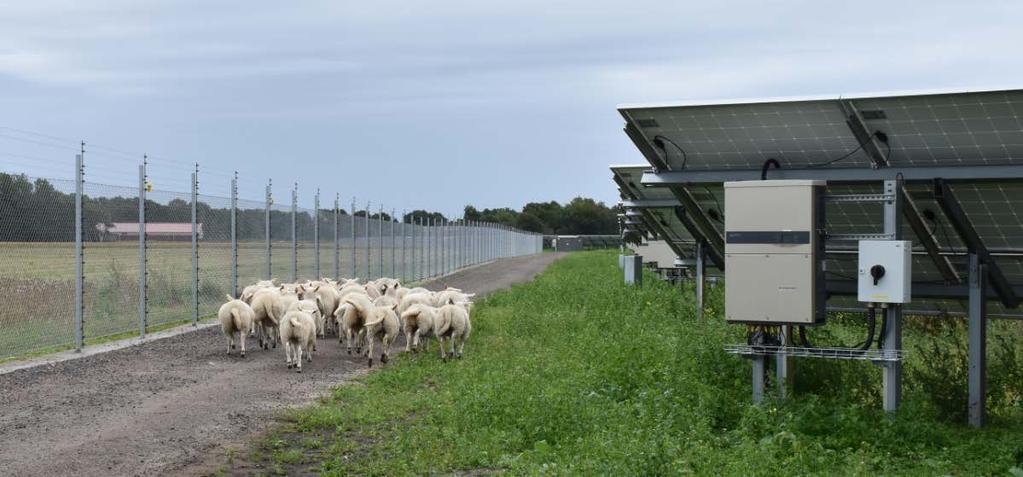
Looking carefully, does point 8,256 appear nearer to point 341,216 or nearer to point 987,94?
point 987,94

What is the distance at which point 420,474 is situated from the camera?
788 cm

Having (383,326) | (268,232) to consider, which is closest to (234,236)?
(268,232)

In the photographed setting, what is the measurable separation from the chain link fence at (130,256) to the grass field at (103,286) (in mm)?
18

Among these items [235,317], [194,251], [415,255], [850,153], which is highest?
[850,153]

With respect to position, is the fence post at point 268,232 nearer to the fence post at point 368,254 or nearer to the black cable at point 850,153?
the fence post at point 368,254

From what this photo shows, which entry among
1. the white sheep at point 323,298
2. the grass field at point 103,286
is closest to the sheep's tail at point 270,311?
the white sheep at point 323,298

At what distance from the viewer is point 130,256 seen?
17797 millimetres

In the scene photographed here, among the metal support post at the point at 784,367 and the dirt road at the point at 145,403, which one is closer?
the dirt road at the point at 145,403

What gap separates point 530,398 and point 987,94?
4.64m

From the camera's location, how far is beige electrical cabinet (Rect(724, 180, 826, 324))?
31.1 feet

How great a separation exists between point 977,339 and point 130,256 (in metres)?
13.0

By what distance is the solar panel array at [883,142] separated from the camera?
943 cm

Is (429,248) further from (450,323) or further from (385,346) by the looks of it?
(450,323)

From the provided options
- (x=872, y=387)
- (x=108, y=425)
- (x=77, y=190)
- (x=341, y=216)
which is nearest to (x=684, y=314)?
(x=872, y=387)
